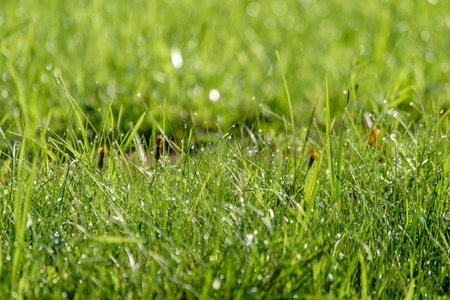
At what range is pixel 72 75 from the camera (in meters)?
3.17

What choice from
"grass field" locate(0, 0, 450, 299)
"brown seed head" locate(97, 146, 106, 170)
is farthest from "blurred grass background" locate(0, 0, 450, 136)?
"brown seed head" locate(97, 146, 106, 170)

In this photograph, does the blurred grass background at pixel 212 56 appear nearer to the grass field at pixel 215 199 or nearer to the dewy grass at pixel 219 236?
the grass field at pixel 215 199

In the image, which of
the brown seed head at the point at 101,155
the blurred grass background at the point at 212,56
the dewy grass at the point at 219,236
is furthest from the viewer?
the blurred grass background at the point at 212,56

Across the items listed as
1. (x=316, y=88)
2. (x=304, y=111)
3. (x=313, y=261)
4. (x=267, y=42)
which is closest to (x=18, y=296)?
(x=313, y=261)

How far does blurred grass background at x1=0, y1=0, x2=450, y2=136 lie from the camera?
9.62 feet

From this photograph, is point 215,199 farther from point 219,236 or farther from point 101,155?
point 101,155

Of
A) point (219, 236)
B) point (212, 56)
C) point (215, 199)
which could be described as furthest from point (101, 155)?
point (212, 56)

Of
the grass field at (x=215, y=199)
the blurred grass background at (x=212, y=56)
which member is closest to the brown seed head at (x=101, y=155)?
the grass field at (x=215, y=199)

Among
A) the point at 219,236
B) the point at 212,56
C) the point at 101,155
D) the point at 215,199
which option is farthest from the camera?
the point at 212,56

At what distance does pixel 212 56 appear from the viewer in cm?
364

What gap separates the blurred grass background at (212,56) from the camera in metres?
2.93

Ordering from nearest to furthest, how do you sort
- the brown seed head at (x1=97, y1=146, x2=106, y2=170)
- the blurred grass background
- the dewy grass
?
the dewy grass
the brown seed head at (x1=97, y1=146, x2=106, y2=170)
the blurred grass background

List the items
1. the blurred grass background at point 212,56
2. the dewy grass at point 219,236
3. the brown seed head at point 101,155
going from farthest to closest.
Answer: the blurred grass background at point 212,56 → the brown seed head at point 101,155 → the dewy grass at point 219,236

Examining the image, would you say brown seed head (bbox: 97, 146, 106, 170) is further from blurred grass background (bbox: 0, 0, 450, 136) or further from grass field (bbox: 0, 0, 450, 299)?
blurred grass background (bbox: 0, 0, 450, 136)
